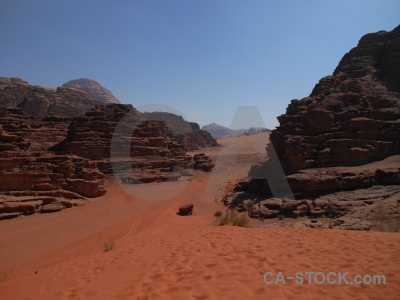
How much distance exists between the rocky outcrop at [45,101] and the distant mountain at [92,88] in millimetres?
84464

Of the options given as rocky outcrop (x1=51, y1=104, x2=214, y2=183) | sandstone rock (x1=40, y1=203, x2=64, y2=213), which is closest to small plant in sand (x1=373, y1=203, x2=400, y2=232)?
sandstone rock (x1=40, y1=203, x2=64, y2=213)

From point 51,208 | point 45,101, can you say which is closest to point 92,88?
point 45,101

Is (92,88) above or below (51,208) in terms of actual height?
above

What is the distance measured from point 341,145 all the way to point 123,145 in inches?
813

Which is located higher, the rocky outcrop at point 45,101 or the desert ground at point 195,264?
the rocky outcrop at point 45,101

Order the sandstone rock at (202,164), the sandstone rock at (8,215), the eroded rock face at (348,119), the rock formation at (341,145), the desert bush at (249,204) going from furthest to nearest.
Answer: the sandstone rock at (202,164) → the eroded rock face at (348,119) → the desert bush at (249,204) → the rock formation at (341,145) → the sandstone rock at (8,215)

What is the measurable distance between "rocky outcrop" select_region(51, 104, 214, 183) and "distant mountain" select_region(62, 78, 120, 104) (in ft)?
388

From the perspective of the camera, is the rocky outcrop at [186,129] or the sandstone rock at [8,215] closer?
Answer: the sandstone rock at [8,215]

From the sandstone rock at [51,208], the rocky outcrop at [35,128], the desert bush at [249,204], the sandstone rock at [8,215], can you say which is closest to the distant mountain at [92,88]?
the rocky outcrop at [35,128]

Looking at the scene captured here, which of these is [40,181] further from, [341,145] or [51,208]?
[341,145]

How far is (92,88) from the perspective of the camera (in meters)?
146

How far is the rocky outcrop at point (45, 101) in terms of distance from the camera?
4869 cm

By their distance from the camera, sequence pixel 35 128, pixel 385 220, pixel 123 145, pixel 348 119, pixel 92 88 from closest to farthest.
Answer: pixel 385 220
pixel 348 119
pixel 123 145
pixel 35 128
pixel 92 88

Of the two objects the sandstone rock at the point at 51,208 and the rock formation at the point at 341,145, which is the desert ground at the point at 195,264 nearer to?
the sandstone rock at the point at 51,208
